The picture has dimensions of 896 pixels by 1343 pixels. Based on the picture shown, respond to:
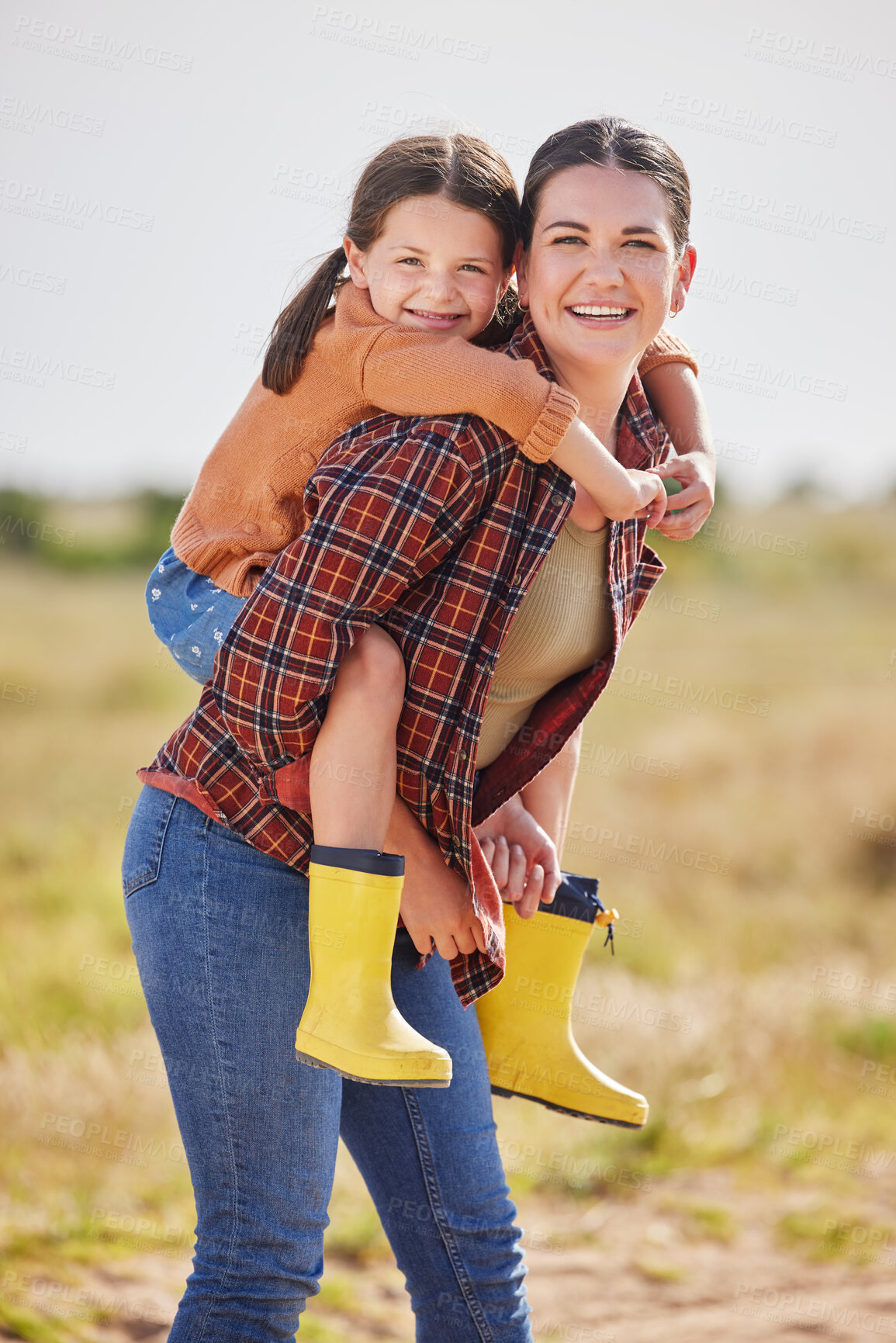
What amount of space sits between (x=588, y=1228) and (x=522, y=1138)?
18.5 inches

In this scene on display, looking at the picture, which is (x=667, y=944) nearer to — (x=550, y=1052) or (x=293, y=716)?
(x=550, y=1052)

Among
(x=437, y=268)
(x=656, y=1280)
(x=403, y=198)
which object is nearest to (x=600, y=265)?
(x=437, y=268)

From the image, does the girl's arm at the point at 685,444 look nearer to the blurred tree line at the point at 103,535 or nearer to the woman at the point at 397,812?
the woman at the point at 397,812

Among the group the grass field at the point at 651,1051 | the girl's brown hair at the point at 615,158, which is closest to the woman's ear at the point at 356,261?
the girl's brown hair at the point at 615,158

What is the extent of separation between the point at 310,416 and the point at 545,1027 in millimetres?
1079

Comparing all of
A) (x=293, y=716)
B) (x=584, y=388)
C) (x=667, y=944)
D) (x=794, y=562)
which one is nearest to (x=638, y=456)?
(x=584, y=388)

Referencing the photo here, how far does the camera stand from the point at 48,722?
1241 cm

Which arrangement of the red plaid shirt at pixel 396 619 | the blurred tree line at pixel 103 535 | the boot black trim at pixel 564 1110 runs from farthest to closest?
the blurred tree line at pixel 103 535 < the boot black trim at pixel 564 1110 < the red plaid shirt at pixel 396 619

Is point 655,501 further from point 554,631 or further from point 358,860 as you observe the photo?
point 358,860

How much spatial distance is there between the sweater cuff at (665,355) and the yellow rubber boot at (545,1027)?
3.04ft

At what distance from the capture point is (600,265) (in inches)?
61.6

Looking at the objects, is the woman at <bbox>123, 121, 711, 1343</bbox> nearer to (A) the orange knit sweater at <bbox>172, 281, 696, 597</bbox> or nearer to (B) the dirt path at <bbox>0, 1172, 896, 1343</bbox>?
(A) the orange knit sweater at <bbox>172, 281, 696, 597</bbox>

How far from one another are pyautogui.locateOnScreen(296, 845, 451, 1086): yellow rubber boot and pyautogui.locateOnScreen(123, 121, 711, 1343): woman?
40 mm

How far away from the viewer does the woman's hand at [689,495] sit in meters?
1.74
